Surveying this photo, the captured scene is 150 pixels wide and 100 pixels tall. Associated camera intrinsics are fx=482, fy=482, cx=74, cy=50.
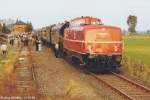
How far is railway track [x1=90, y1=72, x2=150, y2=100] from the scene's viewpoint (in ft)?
54.9

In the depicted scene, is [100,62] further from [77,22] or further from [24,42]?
[24,42]

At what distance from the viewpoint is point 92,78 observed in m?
22.5

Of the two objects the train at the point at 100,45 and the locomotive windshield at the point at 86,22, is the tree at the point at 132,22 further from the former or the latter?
the train at the point at 100,45

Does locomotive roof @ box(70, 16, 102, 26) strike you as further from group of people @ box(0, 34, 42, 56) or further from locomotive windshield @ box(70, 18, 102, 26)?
group of people @ box(0, 34, 42, 56)

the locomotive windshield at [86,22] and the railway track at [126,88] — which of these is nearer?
the railway track at [126,88]

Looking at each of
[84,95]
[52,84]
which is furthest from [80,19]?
[84,95]

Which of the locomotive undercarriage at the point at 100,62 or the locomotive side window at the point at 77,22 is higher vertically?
the locomotive side window at the point at 77,22

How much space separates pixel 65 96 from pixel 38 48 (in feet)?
110

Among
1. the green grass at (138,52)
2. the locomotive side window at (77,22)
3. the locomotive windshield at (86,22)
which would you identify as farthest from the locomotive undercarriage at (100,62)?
the green grass at (138,52)

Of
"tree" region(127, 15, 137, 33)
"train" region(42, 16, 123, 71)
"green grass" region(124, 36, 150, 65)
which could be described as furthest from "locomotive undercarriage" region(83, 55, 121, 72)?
"tree" region(127, 15, 137, 33)

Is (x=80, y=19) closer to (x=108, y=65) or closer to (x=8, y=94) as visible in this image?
(x=108, y=65)

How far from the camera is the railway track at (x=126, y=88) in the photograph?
16.7 metres

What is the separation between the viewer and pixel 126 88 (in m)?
19.0

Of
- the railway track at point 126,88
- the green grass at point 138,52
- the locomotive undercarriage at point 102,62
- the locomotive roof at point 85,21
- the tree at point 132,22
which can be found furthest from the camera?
the tree at point 132,22
